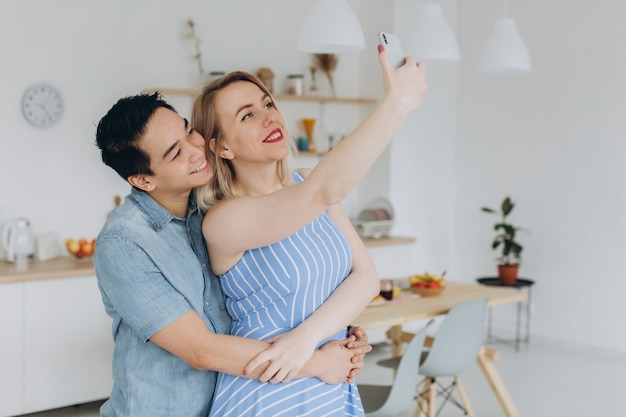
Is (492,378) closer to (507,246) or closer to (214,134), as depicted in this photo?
(507,246)

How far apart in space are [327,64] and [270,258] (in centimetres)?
456

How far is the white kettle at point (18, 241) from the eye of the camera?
177 inches

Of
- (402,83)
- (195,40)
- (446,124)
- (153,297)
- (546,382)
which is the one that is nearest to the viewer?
(402,83)

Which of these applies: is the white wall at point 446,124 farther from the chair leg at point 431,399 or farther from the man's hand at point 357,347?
the man's hand at point 357,347

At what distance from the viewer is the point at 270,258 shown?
162 centimetres

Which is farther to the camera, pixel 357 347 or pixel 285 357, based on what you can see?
pixel 357 347

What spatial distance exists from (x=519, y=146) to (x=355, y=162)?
5.25 meters

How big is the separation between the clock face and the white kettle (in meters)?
0.64

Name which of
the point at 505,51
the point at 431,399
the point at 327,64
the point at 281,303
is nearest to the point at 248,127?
the point at 281,303

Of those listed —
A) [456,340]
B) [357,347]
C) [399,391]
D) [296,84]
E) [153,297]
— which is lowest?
[399,391]

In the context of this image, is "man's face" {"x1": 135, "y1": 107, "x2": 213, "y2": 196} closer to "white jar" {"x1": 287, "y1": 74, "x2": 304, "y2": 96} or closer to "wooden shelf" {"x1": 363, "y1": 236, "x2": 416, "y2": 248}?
"wooden shelf" {"x1": 363, "y1": 236, "x2": 416, "y2": 248}

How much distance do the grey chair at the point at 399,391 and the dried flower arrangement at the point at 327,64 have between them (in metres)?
3.23

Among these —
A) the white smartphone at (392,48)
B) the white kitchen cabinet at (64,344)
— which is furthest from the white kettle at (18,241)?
the white smartphone at (392,48)

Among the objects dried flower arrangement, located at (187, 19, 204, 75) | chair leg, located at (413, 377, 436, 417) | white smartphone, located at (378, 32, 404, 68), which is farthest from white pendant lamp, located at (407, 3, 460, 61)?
white smartphone, located at (378, 32, 404, 68)
